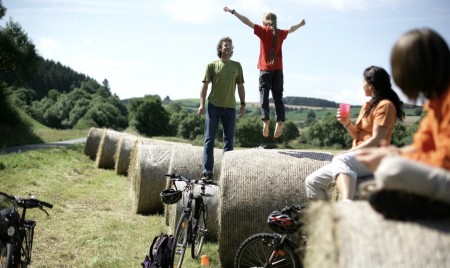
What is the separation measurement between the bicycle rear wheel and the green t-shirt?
1.77 metres

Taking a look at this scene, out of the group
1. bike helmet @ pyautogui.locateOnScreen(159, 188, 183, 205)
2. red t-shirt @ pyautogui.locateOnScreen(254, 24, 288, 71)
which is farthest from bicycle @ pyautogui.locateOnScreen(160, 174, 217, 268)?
red t-shirt @ pyautogui.locateOnScreen(254, 24, 288, 71)

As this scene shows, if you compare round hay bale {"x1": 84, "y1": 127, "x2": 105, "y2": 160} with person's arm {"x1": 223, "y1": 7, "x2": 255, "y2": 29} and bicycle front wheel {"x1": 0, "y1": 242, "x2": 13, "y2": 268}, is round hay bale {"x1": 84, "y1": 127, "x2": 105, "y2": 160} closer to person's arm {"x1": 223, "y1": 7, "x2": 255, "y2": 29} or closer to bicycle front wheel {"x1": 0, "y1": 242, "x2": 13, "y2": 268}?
person's arm {"x1": 223, "y1": 7, "x2": 255, "y2": 29}

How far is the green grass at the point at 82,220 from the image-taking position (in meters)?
6.75

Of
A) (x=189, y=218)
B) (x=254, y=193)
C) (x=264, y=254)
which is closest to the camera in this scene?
(x=264, y=254)

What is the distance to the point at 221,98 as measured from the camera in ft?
25.0

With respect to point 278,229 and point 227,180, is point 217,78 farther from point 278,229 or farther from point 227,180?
point 278,229

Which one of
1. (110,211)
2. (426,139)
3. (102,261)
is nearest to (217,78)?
(102,261)

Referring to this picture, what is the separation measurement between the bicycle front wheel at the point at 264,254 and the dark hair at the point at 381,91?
66.5 inches

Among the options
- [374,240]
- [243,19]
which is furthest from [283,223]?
[243,19]

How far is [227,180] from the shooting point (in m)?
5.86

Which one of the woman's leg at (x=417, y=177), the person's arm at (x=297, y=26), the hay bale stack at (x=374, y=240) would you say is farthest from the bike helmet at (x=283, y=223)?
the person's arm at (x=297, y=26)

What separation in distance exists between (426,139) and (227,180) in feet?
11.1

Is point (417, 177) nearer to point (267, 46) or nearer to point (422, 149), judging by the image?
point (422, 149)

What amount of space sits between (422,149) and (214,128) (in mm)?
5069
